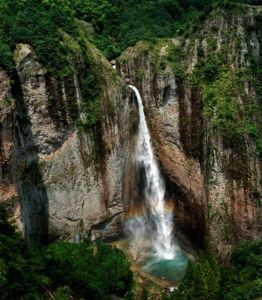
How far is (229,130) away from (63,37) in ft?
27.4

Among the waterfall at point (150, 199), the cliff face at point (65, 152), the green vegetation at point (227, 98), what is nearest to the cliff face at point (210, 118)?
the green vegetation at point (227, 98)

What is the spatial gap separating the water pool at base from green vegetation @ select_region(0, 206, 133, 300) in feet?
8.50

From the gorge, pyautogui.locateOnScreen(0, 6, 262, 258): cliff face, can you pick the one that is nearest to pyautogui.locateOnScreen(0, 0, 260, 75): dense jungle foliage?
the gorge

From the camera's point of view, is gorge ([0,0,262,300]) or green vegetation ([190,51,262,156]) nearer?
gorge ([0,0,262,300])

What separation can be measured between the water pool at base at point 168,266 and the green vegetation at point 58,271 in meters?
2.59

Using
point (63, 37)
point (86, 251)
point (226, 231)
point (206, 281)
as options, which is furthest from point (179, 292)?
point (63, 37)

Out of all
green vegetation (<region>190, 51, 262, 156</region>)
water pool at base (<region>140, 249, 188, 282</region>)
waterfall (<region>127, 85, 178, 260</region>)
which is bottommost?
water pool at base (<region>140, 249, 188, 282</region>)

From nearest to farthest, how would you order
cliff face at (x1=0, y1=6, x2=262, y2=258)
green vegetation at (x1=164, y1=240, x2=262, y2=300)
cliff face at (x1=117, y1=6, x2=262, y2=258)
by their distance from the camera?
green vegetation at (x1=164, y1=240, x2=262, y2=300), cliff face at (x1=0, y1=6, x2=262, y2=258), cliff face at (x1=117, y1=6, x2=262, y2=258)

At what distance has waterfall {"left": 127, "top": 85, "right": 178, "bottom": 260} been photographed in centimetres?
2403

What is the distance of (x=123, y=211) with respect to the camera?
2342 centimetres

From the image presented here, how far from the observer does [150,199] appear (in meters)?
24.3

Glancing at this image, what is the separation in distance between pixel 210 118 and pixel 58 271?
1091 cm

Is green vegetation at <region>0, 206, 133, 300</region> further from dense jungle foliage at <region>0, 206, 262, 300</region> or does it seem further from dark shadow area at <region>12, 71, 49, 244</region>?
dark shadow area at <region>12, 71, 49, 244</region>

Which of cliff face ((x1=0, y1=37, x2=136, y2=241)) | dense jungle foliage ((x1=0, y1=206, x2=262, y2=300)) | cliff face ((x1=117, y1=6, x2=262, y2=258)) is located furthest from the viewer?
cliff face ((x1=117, y1=6, x2=262, y2=258))
